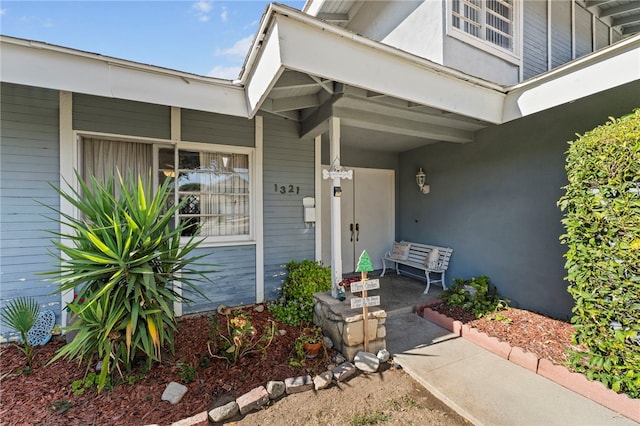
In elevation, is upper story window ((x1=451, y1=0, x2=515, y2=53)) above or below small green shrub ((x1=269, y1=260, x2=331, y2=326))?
above

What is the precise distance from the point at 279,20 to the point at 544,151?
3783 millimetres

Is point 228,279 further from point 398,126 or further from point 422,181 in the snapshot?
point 422,181

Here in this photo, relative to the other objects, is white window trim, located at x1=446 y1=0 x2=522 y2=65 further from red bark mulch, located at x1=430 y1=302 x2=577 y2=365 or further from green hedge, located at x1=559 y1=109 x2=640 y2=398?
red bark mulch, located at x1=430 y1=302 x2=577 y2=365

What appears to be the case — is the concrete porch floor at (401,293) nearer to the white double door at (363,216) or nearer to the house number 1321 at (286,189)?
the white double door at (363,216)

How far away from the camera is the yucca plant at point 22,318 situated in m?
2.57

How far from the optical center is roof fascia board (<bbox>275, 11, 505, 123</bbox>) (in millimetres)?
2213

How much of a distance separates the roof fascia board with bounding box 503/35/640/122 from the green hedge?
1.41 ft

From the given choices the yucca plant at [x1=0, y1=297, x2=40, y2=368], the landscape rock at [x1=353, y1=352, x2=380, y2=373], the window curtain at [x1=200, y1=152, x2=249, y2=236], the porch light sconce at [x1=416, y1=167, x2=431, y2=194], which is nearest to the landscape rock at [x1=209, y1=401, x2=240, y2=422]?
the landscape rock at [x1=353, y1=352, x2=380, y2=373]

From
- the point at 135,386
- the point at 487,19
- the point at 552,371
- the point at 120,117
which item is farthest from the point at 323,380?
the point at 487,19

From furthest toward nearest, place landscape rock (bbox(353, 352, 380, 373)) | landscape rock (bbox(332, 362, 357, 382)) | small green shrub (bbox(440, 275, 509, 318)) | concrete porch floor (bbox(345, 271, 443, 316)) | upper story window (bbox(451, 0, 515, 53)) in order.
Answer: upper story window (bbox(451, 0, 515, 53))
concrete porch floor (bbox(345, 271, 443, 316))
small green shrub (bbox(440, 275, 509, 318))
landscape rock (bbox(353, 352, 380, 373))
landscape rock (bbox(332, 362, 357, 382))

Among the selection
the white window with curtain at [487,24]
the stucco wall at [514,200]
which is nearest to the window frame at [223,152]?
the stucco wall at [514,200]

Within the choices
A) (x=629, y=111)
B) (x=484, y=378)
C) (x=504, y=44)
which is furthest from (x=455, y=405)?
(x=504, y=44)

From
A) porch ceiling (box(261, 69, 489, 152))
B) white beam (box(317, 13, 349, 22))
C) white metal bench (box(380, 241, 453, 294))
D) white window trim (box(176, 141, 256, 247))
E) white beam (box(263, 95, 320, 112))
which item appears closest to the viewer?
porch ceiling (box(261, 69, 489, 152))

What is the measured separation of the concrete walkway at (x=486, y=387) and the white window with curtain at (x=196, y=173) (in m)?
2.73
